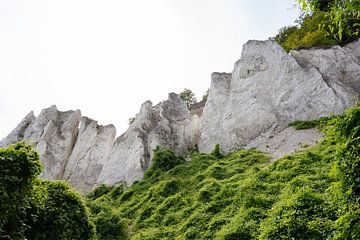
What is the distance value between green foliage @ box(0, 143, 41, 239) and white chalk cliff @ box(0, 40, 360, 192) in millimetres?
14237

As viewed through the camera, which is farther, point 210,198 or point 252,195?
point 210,198

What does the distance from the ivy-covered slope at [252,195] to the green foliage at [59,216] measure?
4.24 m

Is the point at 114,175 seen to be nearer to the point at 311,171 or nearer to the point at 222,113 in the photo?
the point at 222,113

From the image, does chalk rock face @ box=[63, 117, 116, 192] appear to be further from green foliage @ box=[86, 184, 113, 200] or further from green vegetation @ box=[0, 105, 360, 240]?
green vegetation @ box=[0, 105, 360, 240]

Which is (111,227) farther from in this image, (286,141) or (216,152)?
(286,141)

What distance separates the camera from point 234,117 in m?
26.8

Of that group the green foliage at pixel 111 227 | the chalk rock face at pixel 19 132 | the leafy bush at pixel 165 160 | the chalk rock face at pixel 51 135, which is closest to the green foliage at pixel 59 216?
the green foliage at pixel 111 227

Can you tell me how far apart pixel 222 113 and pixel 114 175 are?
8828mm

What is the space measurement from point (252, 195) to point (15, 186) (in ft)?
28.5

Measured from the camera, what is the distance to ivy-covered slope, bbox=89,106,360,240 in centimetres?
731

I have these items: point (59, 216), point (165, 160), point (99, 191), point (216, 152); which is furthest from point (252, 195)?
point (99, 191)

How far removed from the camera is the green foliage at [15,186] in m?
10.3

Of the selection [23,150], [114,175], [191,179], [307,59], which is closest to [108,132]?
[114,175]

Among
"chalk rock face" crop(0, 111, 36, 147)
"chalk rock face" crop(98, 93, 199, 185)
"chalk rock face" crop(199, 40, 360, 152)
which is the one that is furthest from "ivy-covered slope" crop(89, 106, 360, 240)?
"chalk rock face" crop(0, 111, 36, 147)
